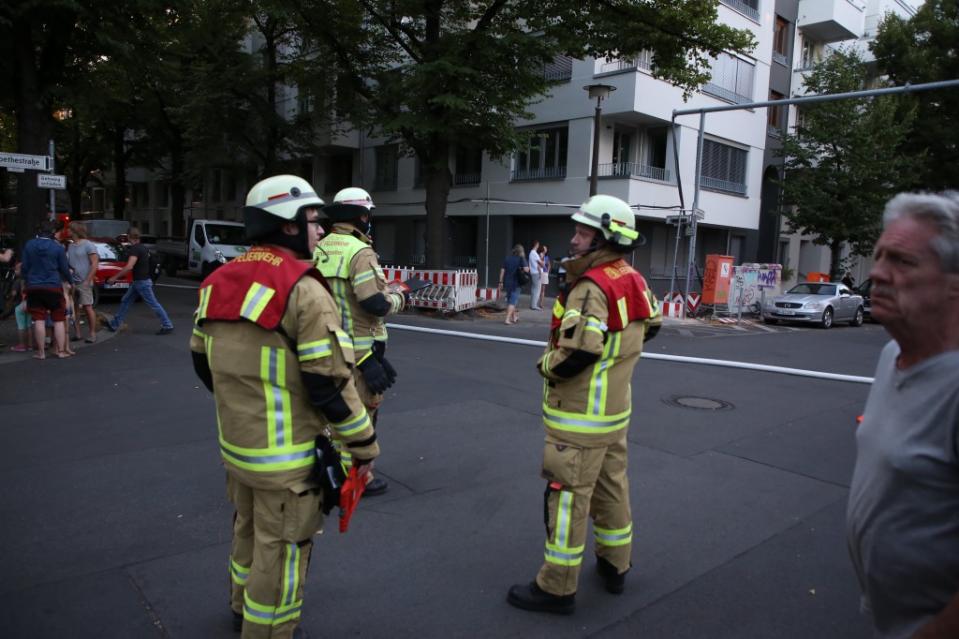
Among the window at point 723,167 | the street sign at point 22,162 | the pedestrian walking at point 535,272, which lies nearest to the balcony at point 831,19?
the window at point 723,167

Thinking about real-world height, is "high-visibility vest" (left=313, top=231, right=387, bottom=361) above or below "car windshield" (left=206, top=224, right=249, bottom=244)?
below

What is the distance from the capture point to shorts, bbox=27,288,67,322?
8.91 m

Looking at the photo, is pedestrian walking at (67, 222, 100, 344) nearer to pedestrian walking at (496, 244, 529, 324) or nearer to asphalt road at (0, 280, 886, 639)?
asphalt road at (0, 280, 886, 639)

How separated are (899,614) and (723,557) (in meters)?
2.34

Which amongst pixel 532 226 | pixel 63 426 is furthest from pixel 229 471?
pixel 532 226

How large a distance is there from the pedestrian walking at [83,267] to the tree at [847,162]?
2279cm

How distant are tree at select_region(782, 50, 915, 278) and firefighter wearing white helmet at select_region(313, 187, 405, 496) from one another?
78.3ft

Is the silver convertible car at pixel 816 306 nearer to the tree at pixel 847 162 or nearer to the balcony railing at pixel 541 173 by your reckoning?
Answer: the tree at pixel 847 162

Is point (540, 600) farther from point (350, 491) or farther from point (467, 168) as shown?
point (467, 168)

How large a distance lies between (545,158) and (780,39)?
42.6 feet

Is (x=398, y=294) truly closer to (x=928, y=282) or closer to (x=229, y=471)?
(x=229, y=471)

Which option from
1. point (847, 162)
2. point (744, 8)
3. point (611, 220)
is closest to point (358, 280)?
point (611, 220)

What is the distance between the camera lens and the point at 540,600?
328cm

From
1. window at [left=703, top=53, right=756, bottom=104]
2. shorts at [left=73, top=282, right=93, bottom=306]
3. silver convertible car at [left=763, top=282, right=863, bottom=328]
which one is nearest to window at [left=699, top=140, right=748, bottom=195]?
window at [left=703, top=53, right=756, bottom=104]
